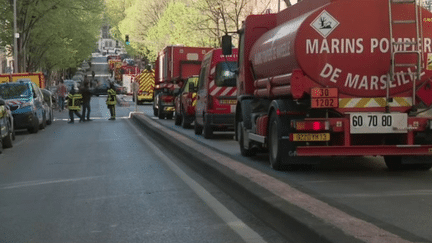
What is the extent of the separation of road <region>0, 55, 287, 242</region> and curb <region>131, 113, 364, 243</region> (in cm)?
12

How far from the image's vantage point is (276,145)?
14.2 metres

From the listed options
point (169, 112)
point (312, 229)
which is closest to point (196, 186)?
point (312, 229)

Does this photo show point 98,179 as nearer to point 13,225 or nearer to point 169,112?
point 13,225

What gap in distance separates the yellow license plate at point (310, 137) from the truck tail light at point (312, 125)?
0.38ft

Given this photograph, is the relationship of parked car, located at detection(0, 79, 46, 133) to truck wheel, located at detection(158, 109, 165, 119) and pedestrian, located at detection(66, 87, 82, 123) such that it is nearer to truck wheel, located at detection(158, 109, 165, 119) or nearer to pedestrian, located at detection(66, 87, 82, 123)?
pedestrian, located at detection(66, 87, 82, 123)

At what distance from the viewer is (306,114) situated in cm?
1357

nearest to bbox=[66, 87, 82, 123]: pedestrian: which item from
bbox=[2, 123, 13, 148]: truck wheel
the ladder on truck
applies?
bbox=[2, 123, 13, 148]: truck wheel

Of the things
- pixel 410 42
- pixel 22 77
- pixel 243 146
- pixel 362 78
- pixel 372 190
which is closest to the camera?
pixel 372 190

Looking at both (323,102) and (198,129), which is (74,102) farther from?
(323,102)

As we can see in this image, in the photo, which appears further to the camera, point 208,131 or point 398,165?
point 208,131

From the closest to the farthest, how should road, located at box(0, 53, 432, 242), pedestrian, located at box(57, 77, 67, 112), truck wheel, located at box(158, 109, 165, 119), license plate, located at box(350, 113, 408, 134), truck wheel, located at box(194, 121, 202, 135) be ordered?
road, located at box(0, 53, 432, 242)
license plate, located at box(350, 113, 408, 134)
truck wheel, located at box(194, 121, 202, 135)
truck wheel, located at box(158, 109, 165, 119)
pedestrian, located at box(57, 77, 67, 112)

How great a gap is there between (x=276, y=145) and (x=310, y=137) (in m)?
1.01

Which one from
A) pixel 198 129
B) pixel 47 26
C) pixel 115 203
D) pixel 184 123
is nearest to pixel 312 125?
pixel 115 203

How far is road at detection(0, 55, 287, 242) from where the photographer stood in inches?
332
